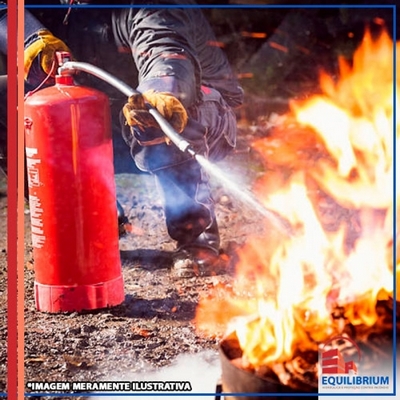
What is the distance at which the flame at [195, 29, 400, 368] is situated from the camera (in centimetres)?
369

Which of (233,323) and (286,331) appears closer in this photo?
(286,331)

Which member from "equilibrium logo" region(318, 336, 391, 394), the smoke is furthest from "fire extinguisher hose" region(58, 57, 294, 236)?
the smoke

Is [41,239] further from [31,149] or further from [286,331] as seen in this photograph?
[286,331]

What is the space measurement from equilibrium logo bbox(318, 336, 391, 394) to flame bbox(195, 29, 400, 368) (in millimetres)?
252

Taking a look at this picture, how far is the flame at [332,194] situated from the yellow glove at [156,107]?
18.7 inches

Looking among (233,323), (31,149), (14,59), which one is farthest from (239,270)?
(14,59)

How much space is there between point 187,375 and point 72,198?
1176 mm

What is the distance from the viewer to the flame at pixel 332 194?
369cm

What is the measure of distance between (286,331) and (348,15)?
1728 millimetres

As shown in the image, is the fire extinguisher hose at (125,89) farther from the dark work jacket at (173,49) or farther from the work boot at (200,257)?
the work boot at (200,257)

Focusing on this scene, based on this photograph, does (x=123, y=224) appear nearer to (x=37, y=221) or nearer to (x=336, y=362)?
(x=37, y=221)

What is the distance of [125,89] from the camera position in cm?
370

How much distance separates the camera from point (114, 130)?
3764 mm

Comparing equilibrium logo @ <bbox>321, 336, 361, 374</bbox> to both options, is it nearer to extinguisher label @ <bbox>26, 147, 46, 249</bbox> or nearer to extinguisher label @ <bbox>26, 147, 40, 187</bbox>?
extinguisher label @ <bbox>26, 147, 46, 249</bbox>
